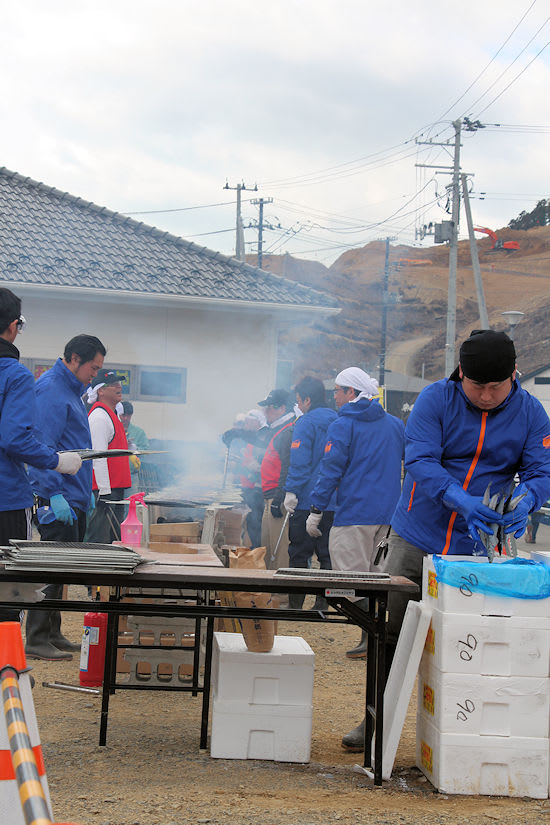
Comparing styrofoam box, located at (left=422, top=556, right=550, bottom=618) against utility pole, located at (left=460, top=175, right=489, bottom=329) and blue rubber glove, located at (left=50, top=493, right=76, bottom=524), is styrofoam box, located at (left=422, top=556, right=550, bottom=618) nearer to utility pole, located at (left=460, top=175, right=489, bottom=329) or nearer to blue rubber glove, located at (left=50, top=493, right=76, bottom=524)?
blue rubber glove, located at (left=50, top=493, right=76, bottom=524)

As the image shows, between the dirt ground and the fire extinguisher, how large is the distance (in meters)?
0.17

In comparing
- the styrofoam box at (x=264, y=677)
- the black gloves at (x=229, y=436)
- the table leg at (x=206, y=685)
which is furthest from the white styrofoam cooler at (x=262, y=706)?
the black gloves at (x=229, y=436)

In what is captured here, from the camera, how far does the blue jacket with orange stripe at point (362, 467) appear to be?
21.6 ft

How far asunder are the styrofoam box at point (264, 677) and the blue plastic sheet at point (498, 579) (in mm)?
926

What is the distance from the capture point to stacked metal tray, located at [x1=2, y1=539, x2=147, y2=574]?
3.49 meters

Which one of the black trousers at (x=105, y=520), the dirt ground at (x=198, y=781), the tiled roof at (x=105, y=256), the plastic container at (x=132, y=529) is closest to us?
the dirt ground at (x=198, y=781)

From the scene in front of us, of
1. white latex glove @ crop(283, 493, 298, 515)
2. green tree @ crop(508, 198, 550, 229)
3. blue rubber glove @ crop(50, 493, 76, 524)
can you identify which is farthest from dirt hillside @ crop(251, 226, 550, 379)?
blue rubber glove @ crop(50, 493, 76, 524)

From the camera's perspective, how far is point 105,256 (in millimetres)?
15875

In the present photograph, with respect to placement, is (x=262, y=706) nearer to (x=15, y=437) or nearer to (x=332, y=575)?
(x=332, y=575)

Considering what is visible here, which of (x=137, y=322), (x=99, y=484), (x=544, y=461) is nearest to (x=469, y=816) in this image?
(x=544, y=461)

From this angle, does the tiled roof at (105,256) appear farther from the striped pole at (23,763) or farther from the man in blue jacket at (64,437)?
the striped pole at (23,763)

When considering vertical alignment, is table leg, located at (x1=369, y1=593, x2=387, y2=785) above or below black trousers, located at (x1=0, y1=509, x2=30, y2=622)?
below

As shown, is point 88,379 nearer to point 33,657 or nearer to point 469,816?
point 33,657

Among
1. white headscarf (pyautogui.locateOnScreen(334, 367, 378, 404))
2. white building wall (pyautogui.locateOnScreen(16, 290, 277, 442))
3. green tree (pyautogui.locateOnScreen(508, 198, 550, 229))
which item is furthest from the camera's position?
green tree (pyautogui.locateOnScreen(508, 198, 550, 229))
